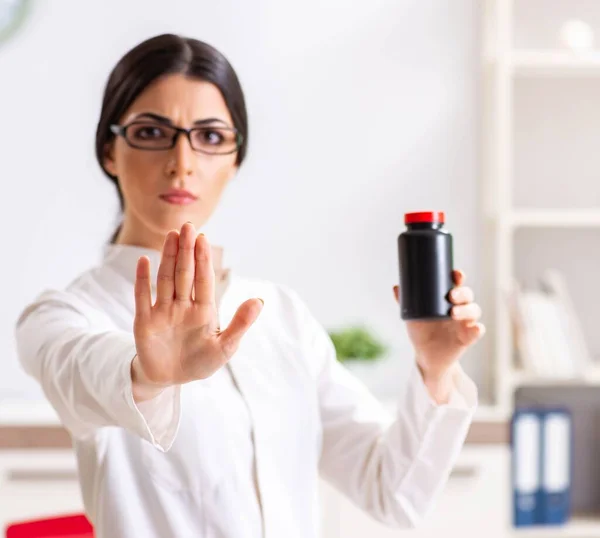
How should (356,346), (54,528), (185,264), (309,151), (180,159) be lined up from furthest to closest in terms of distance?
(309,151), (356,346), (54,528), (180,159), (185,264)

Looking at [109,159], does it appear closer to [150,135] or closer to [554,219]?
[150,135]

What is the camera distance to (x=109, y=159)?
744mm

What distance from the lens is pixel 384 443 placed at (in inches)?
34.0

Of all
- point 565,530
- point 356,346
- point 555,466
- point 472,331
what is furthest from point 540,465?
point 472,331

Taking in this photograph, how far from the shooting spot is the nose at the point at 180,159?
0.69m

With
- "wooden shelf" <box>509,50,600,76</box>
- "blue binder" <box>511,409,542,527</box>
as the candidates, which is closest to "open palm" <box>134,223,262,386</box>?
"blue binder" <box>511,409,542,527</box>

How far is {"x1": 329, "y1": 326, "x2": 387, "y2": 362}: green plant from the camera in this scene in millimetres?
1757

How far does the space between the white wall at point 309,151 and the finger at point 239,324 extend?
1321 mm

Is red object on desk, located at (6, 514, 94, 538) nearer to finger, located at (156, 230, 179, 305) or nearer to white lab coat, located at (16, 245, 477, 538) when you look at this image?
white lab coat, located at (16, 245, 477, 538)

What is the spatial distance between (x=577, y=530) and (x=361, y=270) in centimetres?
69

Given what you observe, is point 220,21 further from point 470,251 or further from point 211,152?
point 211,152

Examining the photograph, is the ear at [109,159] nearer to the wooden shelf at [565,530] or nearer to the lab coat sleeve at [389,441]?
the lab coat sleeve at [389,441]

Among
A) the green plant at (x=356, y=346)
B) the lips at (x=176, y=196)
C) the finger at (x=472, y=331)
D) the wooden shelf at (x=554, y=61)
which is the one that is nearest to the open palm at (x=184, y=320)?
the lips at (x=176, y=196)

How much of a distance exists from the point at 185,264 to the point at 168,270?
0.01 m
